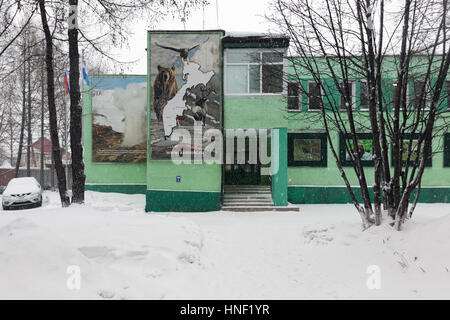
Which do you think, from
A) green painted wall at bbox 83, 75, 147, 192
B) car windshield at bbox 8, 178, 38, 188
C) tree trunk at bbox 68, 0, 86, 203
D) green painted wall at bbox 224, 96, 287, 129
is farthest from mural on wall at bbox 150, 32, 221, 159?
car windshield at bbox 8, 178, 38, 188

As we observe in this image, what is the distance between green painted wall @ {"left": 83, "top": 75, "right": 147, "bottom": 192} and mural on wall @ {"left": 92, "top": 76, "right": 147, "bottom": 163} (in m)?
0.25

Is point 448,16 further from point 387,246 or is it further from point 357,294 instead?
point 357,294

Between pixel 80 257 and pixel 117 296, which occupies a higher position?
pixel 80 257

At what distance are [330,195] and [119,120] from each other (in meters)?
12.8

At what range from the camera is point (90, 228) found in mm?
6371

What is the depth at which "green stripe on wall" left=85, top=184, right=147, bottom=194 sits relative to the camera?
61.8 feet

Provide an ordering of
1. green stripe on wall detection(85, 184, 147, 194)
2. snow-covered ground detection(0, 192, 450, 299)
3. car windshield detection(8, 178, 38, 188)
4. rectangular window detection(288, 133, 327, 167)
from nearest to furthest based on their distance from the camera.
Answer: snow-covered ground detection(0, 192, 450, 299) < rectangular window detection(288, 133, 327, 167) < car windshield detection(8, 178, 38, 188) < green stripe on wall detection(85, 184, 147, 194)

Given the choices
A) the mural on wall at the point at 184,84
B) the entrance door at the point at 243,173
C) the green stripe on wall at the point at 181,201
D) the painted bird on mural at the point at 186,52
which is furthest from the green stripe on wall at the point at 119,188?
the painted bird on mural at the point at 186,52

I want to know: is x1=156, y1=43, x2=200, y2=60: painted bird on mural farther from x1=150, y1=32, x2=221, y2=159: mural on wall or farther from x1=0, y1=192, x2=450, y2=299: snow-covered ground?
x1=0, y1=192, x2=450, y2=299: snow-covered ground

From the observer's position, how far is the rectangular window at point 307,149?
17.1m

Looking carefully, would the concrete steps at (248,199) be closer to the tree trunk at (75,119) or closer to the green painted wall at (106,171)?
the green painted wall at (106,171)

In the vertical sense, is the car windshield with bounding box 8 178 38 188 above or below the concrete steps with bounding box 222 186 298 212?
above

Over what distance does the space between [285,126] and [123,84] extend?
10.4 meters

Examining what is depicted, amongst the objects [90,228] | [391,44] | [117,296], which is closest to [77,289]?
[117,296]
